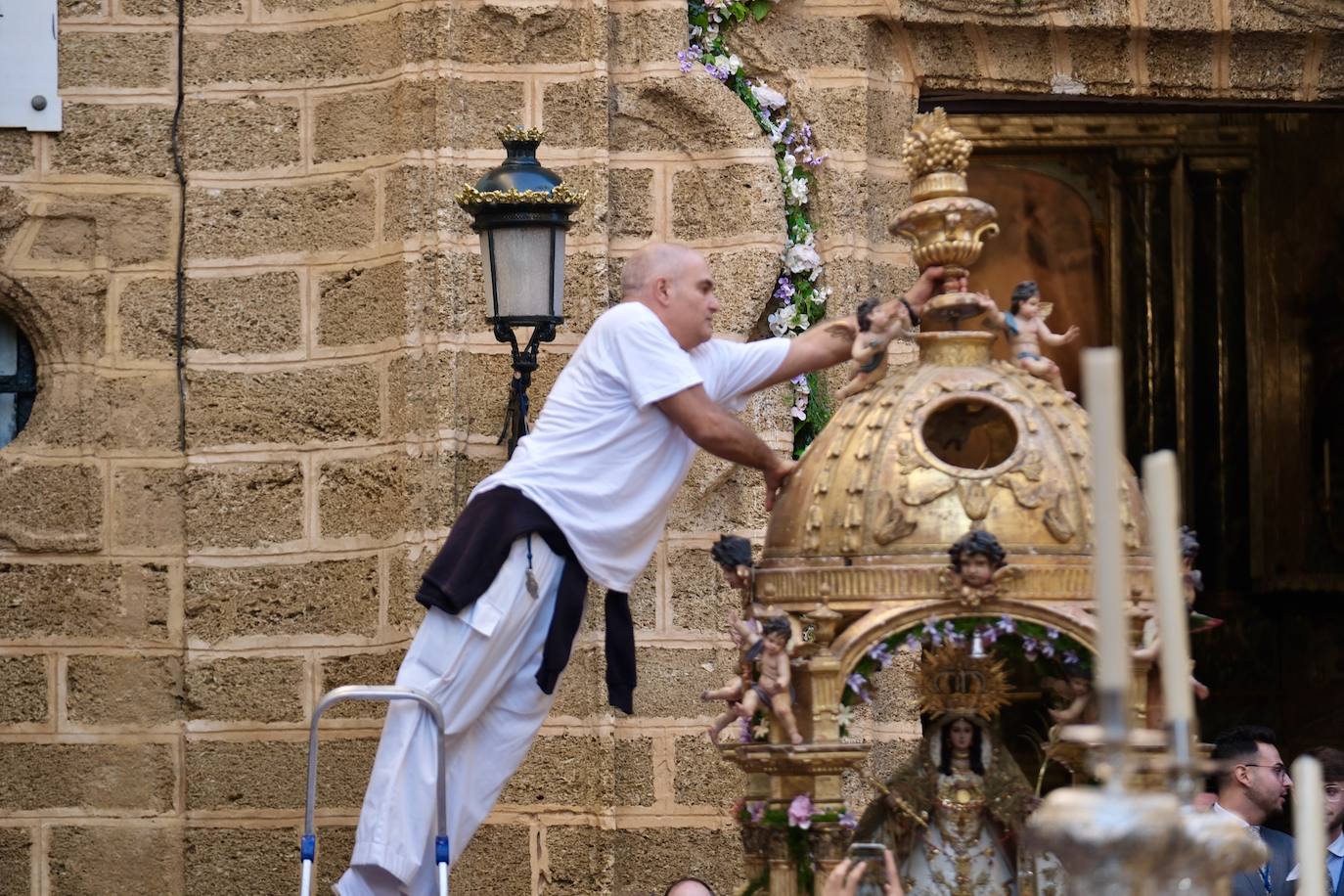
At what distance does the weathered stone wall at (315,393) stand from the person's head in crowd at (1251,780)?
1411mm

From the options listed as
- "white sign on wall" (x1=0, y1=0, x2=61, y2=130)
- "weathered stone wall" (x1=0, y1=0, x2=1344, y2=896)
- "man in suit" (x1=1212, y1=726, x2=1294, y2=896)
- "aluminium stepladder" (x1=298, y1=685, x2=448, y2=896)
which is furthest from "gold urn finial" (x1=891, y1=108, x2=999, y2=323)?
"white sign on wall" (x1=0, y1=0, x2=61, y2=130)

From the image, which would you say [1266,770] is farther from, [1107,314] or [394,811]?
[1107,314]

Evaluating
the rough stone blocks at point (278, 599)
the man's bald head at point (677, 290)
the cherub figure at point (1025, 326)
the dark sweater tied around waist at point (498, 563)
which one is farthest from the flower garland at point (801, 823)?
the rough stone blocks at point (278, 599)

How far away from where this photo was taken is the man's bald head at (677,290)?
593 centimetres

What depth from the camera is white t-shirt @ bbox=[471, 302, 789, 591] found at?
5855mm

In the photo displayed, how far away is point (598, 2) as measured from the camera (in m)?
7.95

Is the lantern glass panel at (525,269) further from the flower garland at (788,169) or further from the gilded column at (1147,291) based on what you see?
the gilded column at (1147,291)

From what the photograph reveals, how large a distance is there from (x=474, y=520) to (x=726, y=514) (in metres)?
2.11

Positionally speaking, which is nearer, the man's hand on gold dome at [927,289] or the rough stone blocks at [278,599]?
the man's hand on gold dome at [927,289]

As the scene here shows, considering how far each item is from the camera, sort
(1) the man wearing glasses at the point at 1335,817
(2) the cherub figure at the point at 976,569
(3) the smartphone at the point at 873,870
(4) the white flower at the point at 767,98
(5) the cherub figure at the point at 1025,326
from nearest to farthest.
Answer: (2) the cherub figure at the point at 976,569 → (3) the smartphone at the point at 873,870 → (5) the cherub figure at the point at 1025,326 → (1) the man wearing glasses at the point at 1335,817 → (4) the white flower at the point at 767,98

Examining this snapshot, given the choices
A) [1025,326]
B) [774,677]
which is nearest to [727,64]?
[1025,326]

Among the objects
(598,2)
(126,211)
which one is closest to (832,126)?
(598,2)

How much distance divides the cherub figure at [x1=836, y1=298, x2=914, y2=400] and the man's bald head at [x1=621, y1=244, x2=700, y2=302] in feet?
2.06

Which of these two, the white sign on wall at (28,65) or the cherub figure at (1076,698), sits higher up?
the white sign on wall at (28,65)
